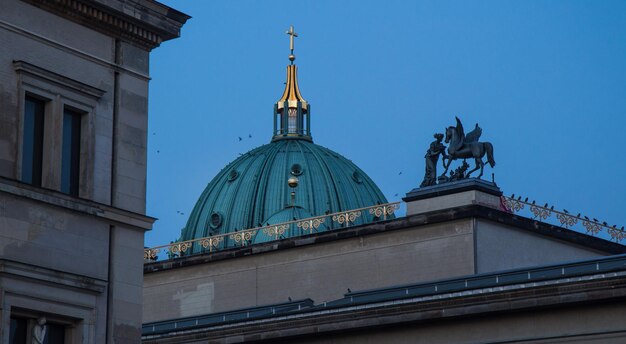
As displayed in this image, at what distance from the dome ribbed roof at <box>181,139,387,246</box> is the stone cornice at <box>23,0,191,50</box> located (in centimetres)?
9734

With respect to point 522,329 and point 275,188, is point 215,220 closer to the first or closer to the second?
point 275,188

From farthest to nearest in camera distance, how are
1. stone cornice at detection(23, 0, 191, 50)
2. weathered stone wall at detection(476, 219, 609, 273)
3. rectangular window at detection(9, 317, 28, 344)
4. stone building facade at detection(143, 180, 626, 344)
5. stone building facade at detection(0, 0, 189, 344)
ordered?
weathered stone wall at detection(476, 219, 609, 273) < stone building facade at detection(143, 180, 626, 344) < stone cornice at detection(23, 0, 191, 50) < stone building facade at detection(0, 0, 189, 344) < rectangular window at detection(9, 317, 28, 344)

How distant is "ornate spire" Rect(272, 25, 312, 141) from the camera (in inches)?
5773

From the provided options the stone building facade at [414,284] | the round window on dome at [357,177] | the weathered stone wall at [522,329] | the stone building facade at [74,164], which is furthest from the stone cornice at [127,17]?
the round window on dome at [357,177]

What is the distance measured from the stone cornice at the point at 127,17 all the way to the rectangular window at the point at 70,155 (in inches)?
85.6

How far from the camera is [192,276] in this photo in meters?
73.2

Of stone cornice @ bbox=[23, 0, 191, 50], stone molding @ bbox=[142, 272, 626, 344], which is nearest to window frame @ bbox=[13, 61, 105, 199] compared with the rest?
stone cornice @ bbox=[23, 0, 191, 50]

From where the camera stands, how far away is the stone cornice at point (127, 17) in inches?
1307

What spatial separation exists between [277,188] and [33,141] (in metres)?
104

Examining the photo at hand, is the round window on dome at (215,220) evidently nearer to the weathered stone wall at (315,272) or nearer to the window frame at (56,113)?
the weathered stone wall at (315,272)

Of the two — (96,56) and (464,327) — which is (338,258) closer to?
(464,327)

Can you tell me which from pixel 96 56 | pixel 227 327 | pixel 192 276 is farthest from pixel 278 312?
pixel 96 56

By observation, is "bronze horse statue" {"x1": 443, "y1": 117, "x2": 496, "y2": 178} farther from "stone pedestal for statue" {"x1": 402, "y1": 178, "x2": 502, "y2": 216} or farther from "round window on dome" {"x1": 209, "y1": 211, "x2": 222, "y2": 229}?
"round window on dome" {"x1": 209, "y1": 211, "x2": 222, "y2": 229}

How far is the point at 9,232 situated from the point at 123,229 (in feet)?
11.3
